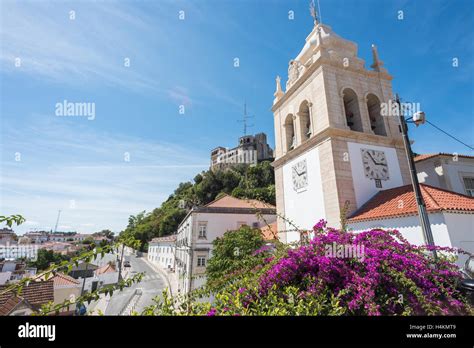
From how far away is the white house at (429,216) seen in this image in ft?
21.3

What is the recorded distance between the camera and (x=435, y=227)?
673cm

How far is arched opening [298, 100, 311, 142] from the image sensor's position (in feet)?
45.0

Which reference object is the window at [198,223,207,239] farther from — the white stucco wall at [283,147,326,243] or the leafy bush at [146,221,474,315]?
the leafy bush at [146,221,474,315]

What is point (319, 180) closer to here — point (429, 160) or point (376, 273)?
point (429, 160)

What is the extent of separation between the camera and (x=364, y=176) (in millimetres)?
10852

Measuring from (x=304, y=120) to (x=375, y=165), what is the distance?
4936 mm

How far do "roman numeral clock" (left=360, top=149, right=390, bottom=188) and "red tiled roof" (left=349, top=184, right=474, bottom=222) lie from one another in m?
0.88

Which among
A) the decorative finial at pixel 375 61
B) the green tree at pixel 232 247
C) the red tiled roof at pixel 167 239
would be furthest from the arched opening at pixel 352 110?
the red tiled roof at pixel 167 239

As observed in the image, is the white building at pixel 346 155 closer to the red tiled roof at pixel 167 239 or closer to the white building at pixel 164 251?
the red tiled roof at pixel 167 239

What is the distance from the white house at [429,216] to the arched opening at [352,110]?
453cm

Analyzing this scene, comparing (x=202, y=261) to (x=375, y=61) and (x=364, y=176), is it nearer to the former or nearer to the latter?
(x=364, y=176)

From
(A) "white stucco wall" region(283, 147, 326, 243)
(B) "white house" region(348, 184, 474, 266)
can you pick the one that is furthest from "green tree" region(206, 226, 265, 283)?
(B) "white house" region(348, 184, 474, 266)

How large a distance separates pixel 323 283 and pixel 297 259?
0.43 m
